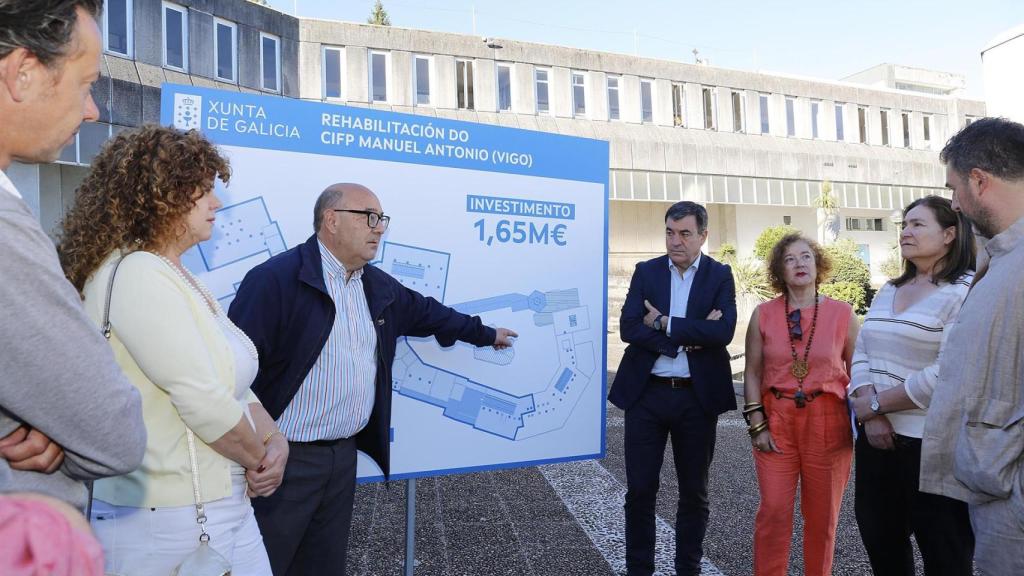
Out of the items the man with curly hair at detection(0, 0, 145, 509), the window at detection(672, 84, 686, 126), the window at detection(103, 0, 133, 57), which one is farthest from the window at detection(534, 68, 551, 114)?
the man with curly hair at detection(0, 0, 145, 509)

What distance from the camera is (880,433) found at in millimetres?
3150

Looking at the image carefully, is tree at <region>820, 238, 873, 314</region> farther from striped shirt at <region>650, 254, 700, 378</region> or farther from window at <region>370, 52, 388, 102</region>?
striped shirt at <region>650, 254, 700, 378</region>

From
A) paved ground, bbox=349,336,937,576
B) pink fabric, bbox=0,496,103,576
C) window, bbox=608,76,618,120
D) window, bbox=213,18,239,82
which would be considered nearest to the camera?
pink fabric, bbox=0,496,103,576

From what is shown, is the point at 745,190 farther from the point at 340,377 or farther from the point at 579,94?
the point at 340,377

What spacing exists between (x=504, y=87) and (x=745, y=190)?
482 inches

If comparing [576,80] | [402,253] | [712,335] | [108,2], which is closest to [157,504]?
[402,253]

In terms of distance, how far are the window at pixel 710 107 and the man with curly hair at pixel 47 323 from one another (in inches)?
1282

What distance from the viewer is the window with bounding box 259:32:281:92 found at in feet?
75.4

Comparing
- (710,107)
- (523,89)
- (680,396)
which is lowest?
(680,396)

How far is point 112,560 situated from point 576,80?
2875 cm

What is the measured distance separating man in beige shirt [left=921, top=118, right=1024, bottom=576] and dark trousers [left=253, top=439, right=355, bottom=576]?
2.06m

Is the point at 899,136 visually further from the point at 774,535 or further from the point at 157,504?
the point at 157,504

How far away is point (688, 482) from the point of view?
3.92 m

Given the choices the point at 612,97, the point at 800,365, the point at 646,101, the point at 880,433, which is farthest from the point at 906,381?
the point at 646,101
